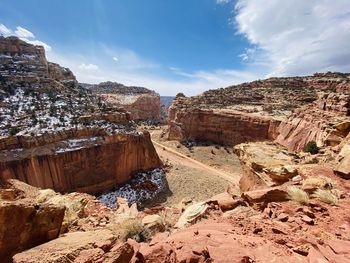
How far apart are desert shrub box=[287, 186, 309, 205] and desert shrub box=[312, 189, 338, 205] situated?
0.35m

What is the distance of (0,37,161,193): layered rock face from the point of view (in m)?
19.6

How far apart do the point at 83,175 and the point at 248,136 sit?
26.2 meters

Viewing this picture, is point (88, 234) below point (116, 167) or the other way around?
the other way around

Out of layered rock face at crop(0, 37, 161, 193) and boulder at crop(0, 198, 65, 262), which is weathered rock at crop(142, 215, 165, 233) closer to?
boulder at crop(0, 198, 65, 262)

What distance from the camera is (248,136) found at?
38.9 metres

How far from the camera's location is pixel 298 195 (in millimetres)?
6953

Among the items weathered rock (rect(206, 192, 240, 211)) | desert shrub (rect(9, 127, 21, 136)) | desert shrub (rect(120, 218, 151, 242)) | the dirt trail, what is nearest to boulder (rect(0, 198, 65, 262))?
desert shrub (rect(120, 218, 151, 242))

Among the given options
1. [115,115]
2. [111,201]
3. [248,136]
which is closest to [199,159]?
[248,136]

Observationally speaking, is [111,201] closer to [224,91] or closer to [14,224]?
[14,224]

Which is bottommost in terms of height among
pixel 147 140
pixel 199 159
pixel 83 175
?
pixel 199 159

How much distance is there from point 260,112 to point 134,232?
38.3 m

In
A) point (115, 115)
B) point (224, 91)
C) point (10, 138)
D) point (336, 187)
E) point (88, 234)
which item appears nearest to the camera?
point (88, 234)

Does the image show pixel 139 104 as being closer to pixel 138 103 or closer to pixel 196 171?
pixel 138 103

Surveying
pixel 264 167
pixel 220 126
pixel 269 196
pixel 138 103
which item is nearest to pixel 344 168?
pixel 264 167
